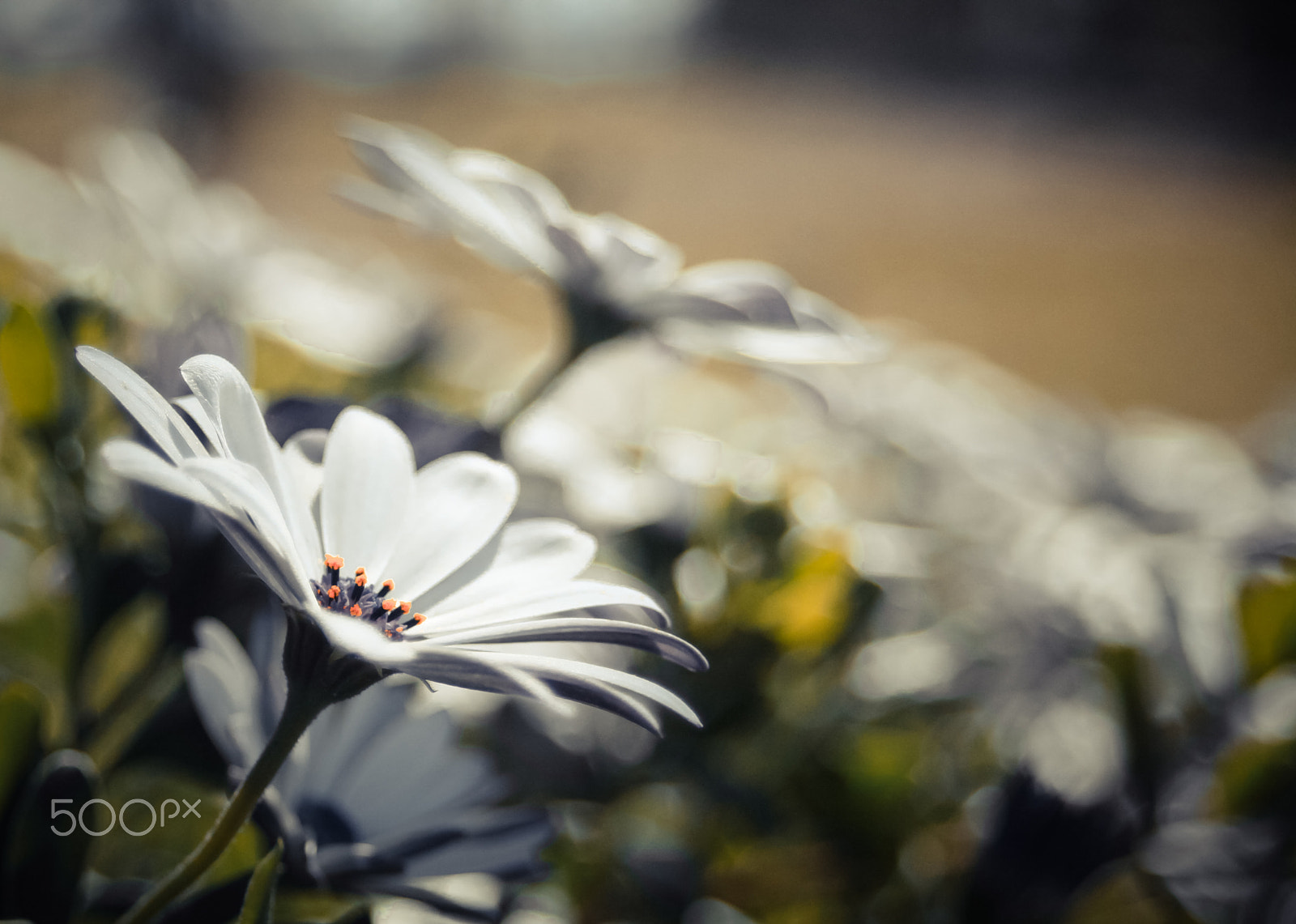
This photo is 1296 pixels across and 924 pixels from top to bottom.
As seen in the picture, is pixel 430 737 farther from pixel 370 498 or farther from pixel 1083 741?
pixel 1083 741

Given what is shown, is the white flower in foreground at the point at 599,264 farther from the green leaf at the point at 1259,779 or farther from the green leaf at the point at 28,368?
the green leaf at the point at 1259,779

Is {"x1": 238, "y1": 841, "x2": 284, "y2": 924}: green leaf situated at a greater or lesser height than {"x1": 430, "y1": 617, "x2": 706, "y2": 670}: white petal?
lesser

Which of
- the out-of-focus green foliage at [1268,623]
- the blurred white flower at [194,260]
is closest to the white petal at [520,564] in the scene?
the blurred white flower at [194,260]

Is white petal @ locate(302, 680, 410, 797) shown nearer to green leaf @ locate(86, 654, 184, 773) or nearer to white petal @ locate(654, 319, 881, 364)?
green leaf @ locate(86, 654, 184, 773)

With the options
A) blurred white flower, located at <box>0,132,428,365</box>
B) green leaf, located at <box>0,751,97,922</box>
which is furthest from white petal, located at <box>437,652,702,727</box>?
blurred white flower, located at <box>0,132,428,365</box>

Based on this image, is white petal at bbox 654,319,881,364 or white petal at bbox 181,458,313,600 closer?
white petal at bbox 181,458,313,600

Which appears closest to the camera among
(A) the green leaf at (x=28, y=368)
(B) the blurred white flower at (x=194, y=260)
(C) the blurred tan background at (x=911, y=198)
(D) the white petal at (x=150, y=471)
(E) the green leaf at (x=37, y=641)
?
(D) the white petal at (x=150, y=471)

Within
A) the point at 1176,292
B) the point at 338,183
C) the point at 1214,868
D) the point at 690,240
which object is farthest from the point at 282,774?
the point at 1176,292
